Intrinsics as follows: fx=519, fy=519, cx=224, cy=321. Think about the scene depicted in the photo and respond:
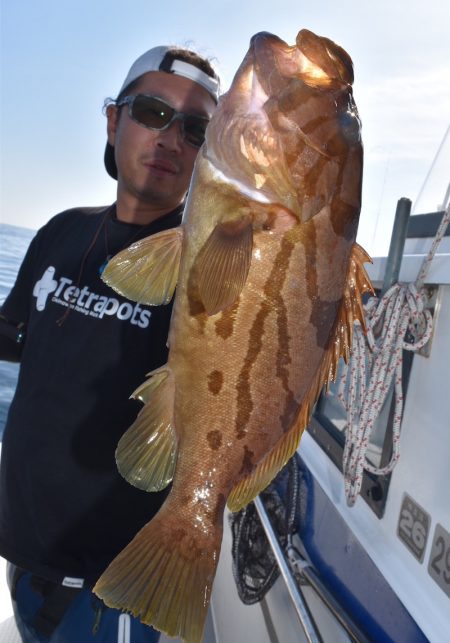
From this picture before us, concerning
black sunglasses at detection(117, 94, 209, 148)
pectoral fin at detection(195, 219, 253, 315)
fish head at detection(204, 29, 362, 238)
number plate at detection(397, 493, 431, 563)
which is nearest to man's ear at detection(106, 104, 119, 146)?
black sunglasses at detection(117, 94, 209, 148)

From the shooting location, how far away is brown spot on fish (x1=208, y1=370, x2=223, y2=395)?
1.34m

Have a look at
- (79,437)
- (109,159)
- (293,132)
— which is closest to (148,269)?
(293,132)

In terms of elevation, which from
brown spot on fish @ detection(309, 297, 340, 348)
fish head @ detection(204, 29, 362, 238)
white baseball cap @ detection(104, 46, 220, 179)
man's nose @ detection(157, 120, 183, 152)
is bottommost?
brown spot on fish @ detection(309, 297, 340, 348)

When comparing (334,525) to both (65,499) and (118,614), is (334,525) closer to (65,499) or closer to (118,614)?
(118,614)

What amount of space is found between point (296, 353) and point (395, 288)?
105cm

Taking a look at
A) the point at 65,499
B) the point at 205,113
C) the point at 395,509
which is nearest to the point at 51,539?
the point at 65,499

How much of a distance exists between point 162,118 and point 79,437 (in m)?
1.47

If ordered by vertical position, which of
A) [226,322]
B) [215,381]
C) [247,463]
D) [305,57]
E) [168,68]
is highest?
[168,68]

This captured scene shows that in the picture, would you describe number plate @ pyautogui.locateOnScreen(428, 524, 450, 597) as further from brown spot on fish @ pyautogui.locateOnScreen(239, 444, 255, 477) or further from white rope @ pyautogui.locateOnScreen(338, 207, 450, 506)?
brown spot on fish @ pyautogui.locateOnScreen(239, 444, 255, 477)

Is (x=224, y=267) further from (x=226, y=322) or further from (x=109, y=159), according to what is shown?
(x=109, y=159)

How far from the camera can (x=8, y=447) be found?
2.46 m

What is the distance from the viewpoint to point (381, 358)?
2.19 meters

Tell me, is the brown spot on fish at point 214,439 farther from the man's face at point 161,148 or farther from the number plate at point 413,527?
the man's face at point 161,148

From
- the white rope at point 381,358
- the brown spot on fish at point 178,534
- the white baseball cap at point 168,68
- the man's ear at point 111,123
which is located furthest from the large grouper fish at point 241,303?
the man's ear at point 111,123
